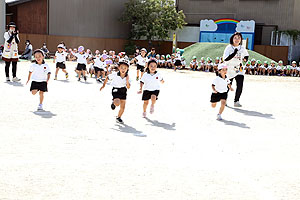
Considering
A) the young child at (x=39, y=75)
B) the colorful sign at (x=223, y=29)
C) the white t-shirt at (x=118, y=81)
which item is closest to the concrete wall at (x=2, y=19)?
the colorful sign at (x=223, y=29)

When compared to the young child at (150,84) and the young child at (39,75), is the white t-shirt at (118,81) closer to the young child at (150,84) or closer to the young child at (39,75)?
the young child at (150,84)

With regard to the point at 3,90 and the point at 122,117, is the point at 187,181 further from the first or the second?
the point at 3,90

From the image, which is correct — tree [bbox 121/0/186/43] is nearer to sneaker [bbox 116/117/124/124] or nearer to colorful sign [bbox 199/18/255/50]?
colorful sign [bbox 199/18/255/50]

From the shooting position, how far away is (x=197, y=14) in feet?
130

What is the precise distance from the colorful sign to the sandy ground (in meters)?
27.2

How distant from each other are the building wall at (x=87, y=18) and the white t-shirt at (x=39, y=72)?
84.3 feet

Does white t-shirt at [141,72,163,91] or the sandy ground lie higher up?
white t-shirt at [141,72,163,91]

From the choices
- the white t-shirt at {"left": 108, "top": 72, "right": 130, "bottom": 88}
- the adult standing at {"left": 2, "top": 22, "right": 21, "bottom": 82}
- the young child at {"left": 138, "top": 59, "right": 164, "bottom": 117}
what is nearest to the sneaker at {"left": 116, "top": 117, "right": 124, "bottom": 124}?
the white t-shirt at {"left": 108, "top": 72, "right": 130, "bottom": 88}

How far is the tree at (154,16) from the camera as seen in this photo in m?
37.4

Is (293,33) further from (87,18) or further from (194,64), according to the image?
(87,18)

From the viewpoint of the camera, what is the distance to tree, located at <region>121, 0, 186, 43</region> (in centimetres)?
3741

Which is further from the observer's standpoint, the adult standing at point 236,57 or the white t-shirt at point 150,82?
the adult standing at point 236,57

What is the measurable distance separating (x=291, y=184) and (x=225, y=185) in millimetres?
846

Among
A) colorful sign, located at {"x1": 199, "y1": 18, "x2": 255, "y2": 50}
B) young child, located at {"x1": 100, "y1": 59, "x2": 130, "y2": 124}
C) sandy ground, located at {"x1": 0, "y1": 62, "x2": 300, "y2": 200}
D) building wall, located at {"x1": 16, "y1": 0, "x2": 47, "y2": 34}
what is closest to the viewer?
sandy ground, located at {"x1": 0, "y1": 62, "x2": 300, "y2": 200}
